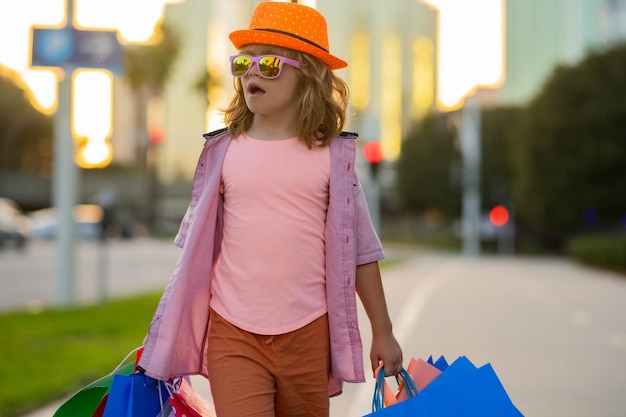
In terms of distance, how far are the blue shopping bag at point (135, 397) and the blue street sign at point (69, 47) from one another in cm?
941

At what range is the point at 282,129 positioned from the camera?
3.09 m

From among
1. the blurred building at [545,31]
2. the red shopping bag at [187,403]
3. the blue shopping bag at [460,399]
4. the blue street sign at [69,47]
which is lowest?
the red shopping bag at [187,403]

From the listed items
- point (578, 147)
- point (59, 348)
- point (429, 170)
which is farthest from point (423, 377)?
point (429, 170)

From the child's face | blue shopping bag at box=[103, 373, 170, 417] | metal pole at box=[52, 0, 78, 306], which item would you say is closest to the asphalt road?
metal pole at box=[52, 0, 78, 306]

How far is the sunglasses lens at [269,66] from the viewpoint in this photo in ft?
9.80

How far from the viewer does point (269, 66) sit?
2988 mm

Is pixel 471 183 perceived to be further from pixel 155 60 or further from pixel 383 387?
pixel 383 387

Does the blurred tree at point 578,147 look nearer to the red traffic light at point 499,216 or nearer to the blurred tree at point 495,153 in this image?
the red traffic light at point 499,216

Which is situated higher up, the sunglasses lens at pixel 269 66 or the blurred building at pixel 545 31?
the blurred building at pixel 545 31

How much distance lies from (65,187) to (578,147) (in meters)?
33.3

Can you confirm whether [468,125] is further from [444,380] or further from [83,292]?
[444,380]

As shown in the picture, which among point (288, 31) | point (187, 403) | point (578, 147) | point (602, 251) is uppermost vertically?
point (578, 147)

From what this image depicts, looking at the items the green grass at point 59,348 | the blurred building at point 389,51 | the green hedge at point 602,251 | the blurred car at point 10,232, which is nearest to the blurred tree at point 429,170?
the blurred building at point 389,51

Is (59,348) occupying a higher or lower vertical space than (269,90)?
lower
